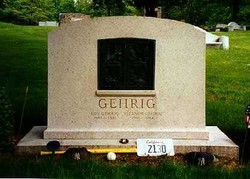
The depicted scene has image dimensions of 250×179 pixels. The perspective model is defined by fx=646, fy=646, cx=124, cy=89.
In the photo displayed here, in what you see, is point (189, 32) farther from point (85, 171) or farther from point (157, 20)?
point (85, 171)

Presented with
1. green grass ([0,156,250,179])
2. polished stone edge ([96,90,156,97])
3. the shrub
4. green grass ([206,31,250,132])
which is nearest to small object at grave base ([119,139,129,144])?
polished stone edge ([96,90,156,97])

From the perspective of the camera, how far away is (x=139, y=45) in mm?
8477

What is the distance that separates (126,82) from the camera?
8539 mm

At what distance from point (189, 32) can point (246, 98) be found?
16.9ft

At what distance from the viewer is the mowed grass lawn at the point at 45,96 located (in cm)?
675

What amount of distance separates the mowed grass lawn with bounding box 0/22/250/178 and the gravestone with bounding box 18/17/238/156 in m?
1.07

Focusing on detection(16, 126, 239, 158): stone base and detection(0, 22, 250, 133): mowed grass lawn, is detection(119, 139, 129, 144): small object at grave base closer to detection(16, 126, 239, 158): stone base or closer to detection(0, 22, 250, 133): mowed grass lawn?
detection(16, 126, 239, 158): stone base

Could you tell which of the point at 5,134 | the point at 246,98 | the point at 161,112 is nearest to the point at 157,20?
the point at 161,112

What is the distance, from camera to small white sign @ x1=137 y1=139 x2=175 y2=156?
7930mm

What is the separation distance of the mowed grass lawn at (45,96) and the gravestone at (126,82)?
3.52 feet


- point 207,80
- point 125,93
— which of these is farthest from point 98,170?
point 207,80

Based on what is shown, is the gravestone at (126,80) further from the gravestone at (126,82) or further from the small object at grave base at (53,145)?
the small object at grave base at (53,145)

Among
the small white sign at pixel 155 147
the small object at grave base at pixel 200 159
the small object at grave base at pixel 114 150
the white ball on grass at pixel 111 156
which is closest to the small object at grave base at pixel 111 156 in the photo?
the white ball on grass at pixel 111 156

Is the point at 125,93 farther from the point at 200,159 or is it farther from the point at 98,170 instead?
the point at 98,170
